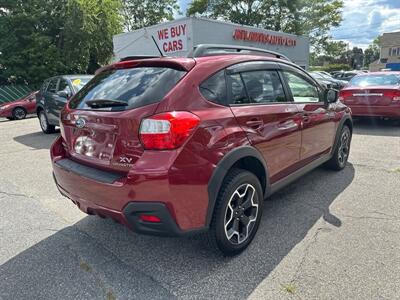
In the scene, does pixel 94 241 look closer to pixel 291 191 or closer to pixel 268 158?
pixel 268 158

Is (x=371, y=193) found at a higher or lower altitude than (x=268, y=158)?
lower

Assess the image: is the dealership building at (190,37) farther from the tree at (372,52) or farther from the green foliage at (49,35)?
Result: the tree at (372,52)

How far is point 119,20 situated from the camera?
980 inches

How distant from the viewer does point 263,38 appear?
69.6 feet

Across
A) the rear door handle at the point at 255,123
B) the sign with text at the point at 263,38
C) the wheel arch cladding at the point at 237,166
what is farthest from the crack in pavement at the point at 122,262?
the sign with text at the point at 263,38

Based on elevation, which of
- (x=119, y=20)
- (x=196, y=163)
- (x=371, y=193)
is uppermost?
(x=119, y=20)

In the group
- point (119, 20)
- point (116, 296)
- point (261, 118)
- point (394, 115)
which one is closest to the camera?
point (116, 296)

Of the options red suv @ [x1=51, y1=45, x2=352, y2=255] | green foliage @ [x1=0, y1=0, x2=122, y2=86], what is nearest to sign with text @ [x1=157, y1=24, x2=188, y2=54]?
green foliage @ [x1=0, y1=0, x2=122, y2=86]

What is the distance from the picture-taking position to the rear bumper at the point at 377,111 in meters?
7.79

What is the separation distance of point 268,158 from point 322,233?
90cm

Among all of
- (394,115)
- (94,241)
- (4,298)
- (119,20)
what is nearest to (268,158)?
(94,241)

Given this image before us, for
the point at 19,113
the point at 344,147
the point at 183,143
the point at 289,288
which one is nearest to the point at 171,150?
the point at 183,143

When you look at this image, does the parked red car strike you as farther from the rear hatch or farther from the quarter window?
the quarter window

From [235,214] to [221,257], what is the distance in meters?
0.38
